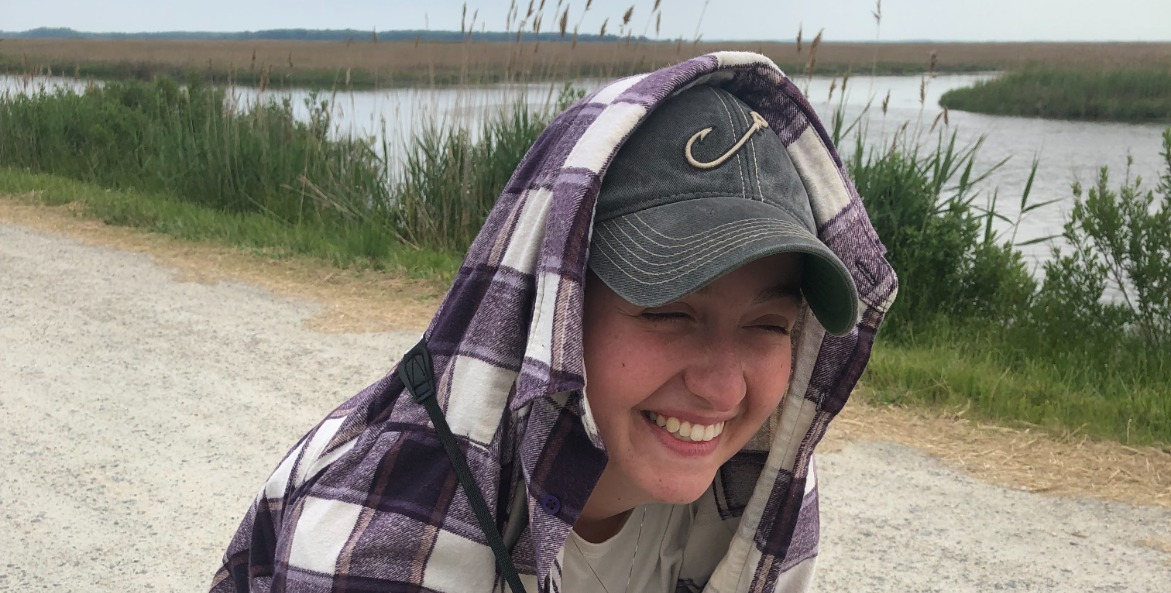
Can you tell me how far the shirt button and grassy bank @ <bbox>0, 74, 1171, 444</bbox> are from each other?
9.93 ft

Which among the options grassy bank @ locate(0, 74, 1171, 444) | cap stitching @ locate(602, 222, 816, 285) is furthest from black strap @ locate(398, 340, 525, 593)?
grassy bank @ locate(0, 74, 1171, 444)

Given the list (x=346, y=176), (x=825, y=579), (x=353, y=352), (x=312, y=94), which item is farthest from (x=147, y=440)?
(x=312, y=94)

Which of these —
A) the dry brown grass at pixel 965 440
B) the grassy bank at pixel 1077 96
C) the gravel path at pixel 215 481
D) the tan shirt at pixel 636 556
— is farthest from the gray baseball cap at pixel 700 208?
the grassy bank at pixel 1077 96

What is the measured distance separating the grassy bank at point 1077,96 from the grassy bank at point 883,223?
1642 cm

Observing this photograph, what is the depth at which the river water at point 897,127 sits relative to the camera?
248 inches

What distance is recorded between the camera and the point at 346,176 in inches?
291

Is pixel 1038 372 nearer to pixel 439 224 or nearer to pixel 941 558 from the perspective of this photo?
pixel 941 558

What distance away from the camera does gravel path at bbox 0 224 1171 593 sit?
2.89 m

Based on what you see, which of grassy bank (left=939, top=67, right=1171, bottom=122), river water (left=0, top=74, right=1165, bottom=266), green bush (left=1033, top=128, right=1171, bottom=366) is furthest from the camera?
grassy bank (left=939, top=67, right=1171, bottom=122)

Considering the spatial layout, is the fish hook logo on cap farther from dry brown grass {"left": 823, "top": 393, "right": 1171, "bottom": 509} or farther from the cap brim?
dry brown grass {"left": 823, "top": 393, "right": 1171, "bottom": 509}

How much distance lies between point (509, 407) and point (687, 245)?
278 mm

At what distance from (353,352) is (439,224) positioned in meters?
2.09

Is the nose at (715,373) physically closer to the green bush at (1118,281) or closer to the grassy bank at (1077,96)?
the green bush at (1118,281)

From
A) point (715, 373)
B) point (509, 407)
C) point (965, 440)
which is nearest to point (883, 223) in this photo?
point (965, 440)
